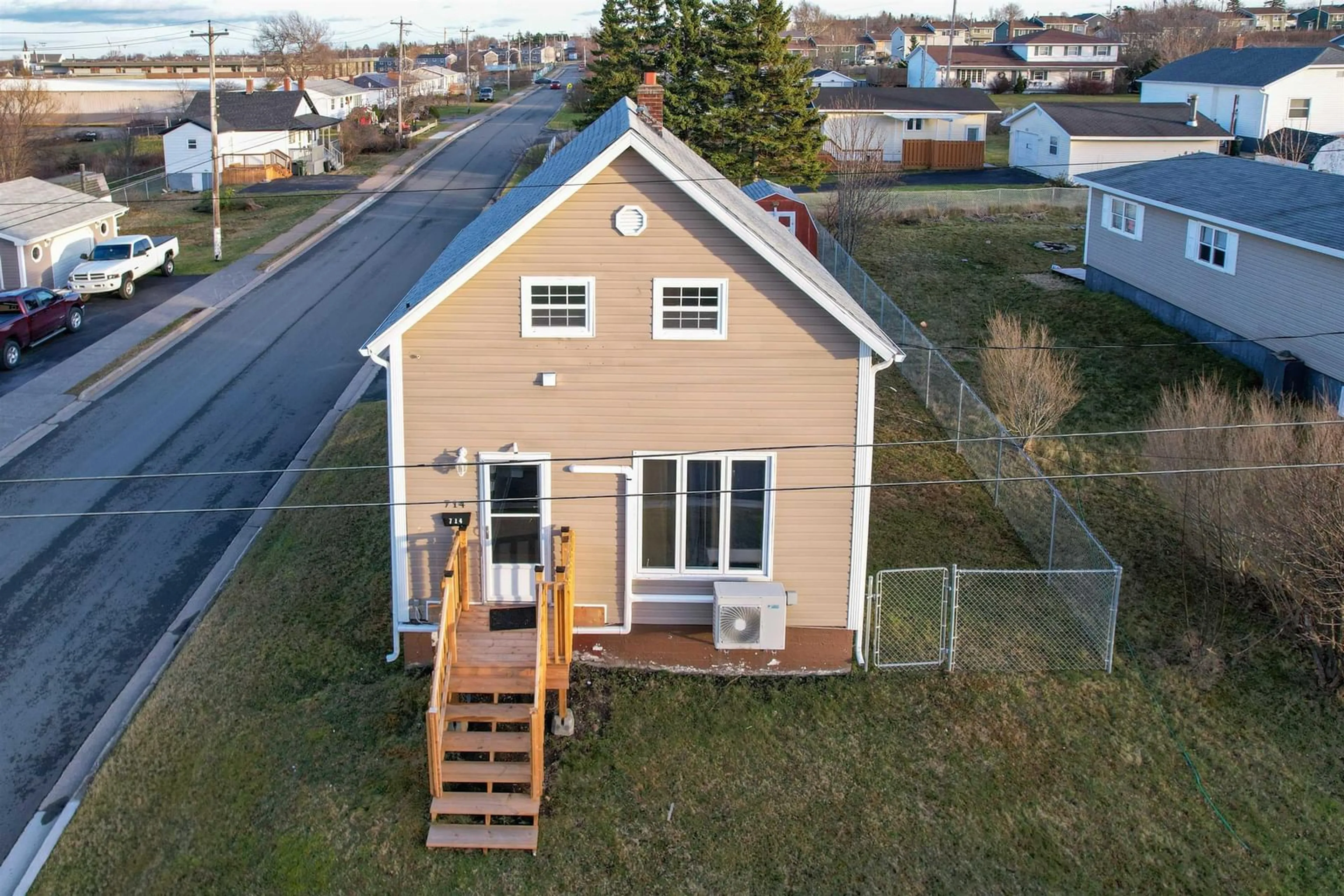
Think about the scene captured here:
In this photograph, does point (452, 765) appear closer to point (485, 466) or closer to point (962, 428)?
point (485, 466)

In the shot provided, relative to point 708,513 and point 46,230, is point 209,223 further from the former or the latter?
point 708,513

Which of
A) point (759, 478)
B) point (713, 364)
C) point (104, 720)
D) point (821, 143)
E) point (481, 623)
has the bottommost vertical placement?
point (104, 720)

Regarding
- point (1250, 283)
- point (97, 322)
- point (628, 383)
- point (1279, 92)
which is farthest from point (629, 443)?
point (1279, 92)

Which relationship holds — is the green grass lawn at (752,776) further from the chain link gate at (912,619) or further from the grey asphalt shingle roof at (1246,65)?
the grey asphalt shingle roof at (1246,65)

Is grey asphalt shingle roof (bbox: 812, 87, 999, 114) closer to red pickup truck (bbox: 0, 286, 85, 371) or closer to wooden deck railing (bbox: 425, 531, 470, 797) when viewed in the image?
red pickup truck (bbox: 0, 286, 85, 371)

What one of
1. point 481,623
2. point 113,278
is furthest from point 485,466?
point 113,278

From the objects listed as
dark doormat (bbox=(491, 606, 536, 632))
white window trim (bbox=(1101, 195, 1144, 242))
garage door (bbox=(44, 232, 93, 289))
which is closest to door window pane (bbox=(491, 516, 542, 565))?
dark doormat (bbox=(491, 606, 536, 632))
